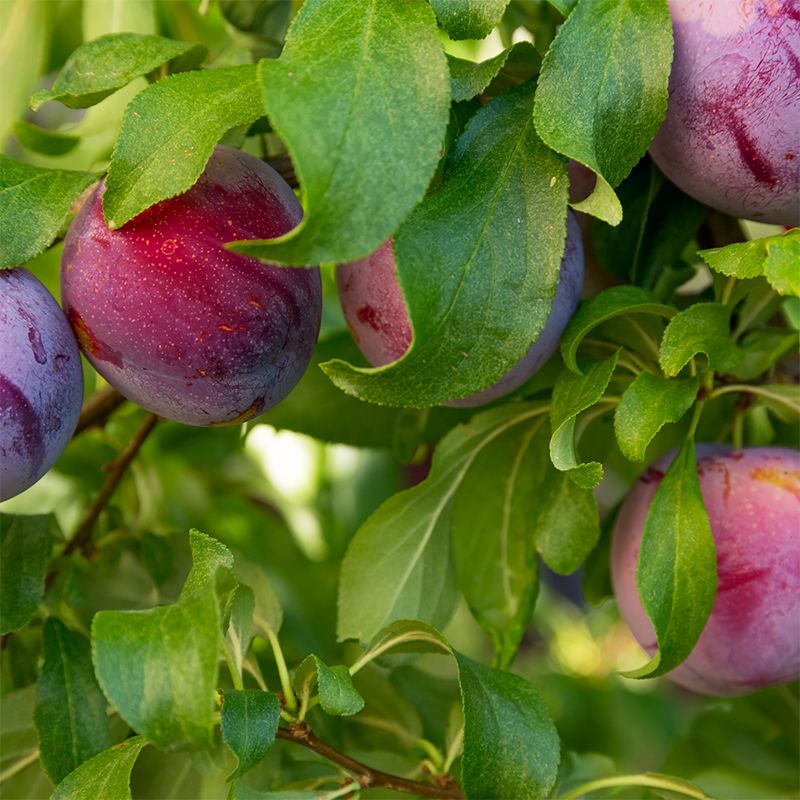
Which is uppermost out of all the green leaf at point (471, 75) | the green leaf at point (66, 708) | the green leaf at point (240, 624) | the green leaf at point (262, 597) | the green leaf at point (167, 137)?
the green leaf at point (471, 75)

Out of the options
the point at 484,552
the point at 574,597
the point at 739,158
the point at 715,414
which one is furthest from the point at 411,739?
the point at 574,597

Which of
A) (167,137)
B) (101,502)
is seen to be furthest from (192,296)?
(101,502)

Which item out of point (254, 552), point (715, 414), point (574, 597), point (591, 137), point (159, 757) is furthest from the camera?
point (574, 597)

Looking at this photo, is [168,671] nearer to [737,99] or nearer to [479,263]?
[479,263]

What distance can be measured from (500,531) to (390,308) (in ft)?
0.60

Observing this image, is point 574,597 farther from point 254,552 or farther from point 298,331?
point 298,331

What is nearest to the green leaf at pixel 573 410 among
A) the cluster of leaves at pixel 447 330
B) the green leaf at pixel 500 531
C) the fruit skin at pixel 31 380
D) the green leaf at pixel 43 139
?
the cluster of leaves at pixel 447 330

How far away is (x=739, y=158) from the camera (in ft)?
1.62

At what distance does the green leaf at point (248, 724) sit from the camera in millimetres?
422

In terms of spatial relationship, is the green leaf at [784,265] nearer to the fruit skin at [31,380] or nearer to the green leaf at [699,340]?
the green leaf at [699,340]

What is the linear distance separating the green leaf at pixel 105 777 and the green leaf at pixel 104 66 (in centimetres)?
28

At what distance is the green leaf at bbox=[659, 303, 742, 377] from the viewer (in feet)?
1.60

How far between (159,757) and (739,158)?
0.42 metres

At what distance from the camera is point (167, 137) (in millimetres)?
431
